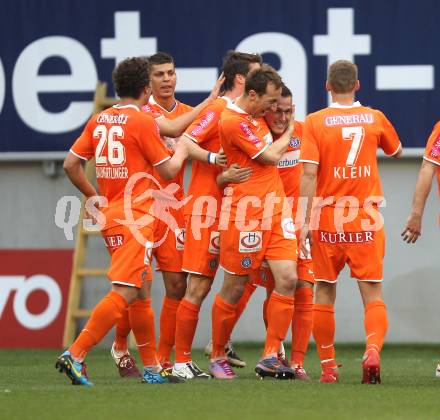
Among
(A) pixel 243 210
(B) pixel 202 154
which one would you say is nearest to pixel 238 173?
(A) pixel 243 210

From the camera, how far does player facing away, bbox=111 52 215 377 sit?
28.9 feet

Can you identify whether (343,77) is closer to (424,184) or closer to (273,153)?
(273,153)

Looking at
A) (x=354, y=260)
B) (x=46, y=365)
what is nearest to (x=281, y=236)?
(x=354, y=260)

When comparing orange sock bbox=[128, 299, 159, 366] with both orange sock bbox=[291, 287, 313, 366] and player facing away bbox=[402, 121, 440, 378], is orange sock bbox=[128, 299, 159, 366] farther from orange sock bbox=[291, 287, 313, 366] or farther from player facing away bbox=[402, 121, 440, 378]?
player facing away bbox=[402, 121, 440, 378]

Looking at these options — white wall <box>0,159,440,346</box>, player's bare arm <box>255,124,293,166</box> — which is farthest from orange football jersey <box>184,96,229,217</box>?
white wall <box>0,159,440,346</box>

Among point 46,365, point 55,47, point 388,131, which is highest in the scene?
point 55,47

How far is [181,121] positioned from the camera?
855cm

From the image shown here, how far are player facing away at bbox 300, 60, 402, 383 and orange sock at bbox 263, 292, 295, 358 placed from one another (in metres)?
0.32

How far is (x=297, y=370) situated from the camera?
8578mm

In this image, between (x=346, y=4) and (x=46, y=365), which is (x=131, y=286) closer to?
(x=46, y=365)

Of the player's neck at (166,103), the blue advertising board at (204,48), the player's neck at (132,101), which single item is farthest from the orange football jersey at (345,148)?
the blue advertising board at (204,48)

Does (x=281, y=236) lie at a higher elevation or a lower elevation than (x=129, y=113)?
lower

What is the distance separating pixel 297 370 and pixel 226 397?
154cm

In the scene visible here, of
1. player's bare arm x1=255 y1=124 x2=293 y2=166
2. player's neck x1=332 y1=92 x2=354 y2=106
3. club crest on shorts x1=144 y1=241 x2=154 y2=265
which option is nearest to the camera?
club crest on shorts x1=144 y1=241 x2=154 y2=265
